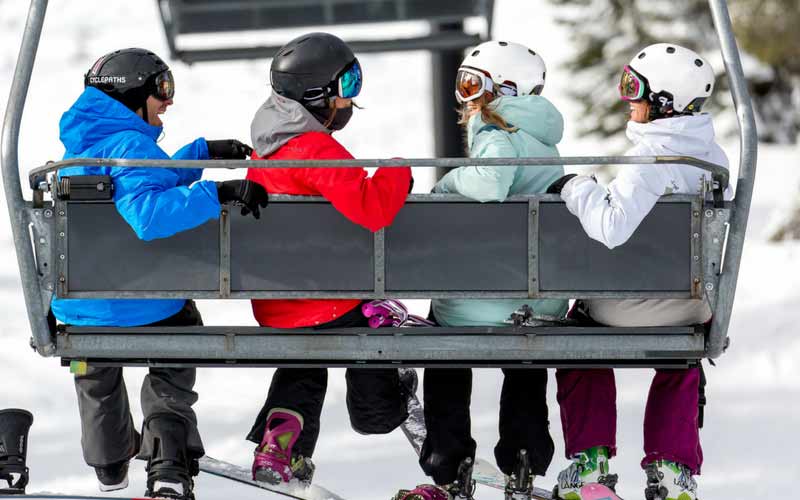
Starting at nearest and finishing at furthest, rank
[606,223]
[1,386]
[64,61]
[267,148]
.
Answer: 1. [606,223]
2. [267,148]
3. [1,386]
4. [64,61]

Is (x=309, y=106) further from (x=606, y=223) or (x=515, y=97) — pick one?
(x=606, y=223)

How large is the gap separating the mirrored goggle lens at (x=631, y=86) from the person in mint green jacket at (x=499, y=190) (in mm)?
234

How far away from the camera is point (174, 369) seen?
536 cm

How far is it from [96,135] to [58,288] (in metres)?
0.54

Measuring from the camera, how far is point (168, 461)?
5.18 meters

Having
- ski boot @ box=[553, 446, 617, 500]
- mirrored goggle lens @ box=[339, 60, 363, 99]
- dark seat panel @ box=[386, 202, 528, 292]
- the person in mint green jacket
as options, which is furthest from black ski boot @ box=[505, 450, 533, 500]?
mirrored goggle lens @ box=[339, 60, 363, 99]

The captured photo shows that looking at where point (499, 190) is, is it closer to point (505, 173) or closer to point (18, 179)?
point (505, 173)

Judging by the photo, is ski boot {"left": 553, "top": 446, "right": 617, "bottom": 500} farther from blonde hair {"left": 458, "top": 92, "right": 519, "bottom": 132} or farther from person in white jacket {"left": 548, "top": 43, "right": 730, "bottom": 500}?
blonde hair {"left": 458, "top": 92, "right": 519, "bottom": 132}

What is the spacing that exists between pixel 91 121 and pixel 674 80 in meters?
1.91

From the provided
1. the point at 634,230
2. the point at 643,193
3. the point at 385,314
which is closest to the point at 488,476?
the point at 385,314

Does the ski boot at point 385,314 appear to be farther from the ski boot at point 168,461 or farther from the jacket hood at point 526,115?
the ski boot at point 168,461

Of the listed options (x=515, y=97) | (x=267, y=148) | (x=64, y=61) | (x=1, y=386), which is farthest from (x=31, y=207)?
(x=64, y=61)

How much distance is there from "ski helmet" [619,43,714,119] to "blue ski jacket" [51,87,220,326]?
1425 mm

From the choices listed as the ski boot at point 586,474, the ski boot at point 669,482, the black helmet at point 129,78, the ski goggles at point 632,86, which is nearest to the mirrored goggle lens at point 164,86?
the black helmet at point 129,78
